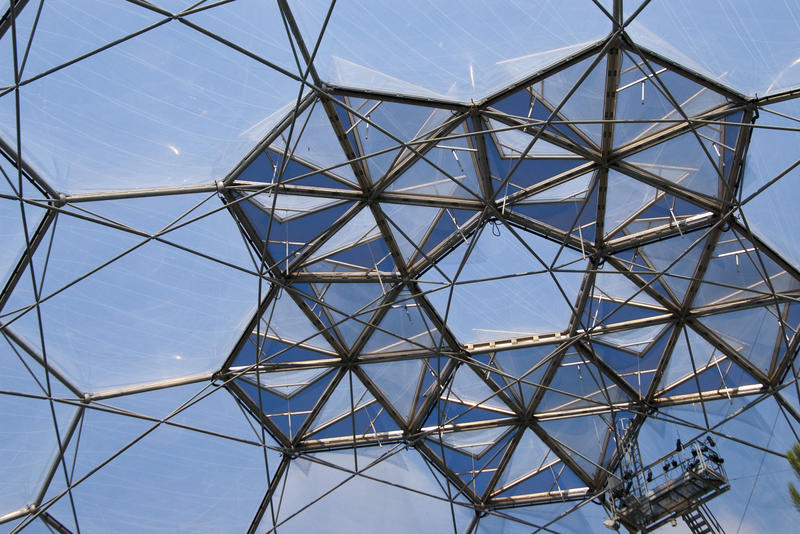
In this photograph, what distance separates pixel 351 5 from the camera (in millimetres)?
14750

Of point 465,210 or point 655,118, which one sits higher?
point 465,210

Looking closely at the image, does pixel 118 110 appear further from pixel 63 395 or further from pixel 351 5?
pixel 63 395

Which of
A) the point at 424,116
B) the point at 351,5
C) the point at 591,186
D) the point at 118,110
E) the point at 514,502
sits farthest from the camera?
the point at 514,502

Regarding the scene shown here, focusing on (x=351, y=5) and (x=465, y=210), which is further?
(x=465, y=210)

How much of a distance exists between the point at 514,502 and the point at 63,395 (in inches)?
693

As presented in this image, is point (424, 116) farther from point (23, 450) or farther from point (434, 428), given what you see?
point (23, 450)

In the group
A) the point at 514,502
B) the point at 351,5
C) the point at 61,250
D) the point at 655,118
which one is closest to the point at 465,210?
the point at 655,118

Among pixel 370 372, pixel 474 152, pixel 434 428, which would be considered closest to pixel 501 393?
pixel 434 428

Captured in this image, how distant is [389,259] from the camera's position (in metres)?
21.9

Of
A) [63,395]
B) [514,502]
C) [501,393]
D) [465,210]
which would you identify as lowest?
[514,502]

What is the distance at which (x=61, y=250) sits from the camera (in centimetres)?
1873

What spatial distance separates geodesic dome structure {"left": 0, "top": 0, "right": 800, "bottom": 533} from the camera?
15359 millimetres

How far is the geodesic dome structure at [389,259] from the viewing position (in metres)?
15.4

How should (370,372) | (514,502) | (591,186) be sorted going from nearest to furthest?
(591,186), (370,372), (514,502)
